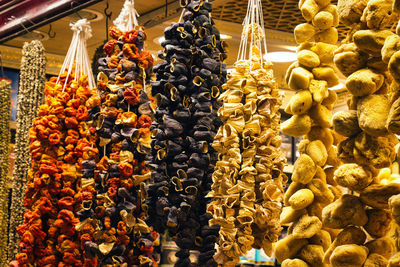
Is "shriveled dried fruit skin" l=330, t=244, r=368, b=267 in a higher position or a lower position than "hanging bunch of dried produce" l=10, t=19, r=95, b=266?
higher

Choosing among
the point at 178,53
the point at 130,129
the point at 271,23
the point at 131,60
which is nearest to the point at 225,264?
the point at 130,129

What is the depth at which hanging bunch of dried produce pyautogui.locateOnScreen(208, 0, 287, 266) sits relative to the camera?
1507mm

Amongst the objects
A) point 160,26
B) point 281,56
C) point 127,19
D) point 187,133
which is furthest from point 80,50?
point 281,56

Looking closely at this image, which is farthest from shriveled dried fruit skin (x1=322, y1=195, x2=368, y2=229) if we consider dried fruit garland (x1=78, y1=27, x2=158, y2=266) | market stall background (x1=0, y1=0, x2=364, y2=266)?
market stall background (x1=0, y1=0, x2=364, y2=266)

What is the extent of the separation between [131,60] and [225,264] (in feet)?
2.87

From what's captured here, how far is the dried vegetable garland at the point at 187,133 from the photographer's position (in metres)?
1.60

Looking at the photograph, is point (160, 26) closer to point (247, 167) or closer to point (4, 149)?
point (4, 149)

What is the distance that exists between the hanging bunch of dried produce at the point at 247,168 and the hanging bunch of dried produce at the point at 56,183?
0.82 meters

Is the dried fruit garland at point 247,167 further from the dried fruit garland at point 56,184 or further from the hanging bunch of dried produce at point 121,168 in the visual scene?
the dried fruit garland at point 56,184

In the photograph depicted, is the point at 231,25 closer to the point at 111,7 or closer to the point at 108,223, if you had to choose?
the point at 111,7

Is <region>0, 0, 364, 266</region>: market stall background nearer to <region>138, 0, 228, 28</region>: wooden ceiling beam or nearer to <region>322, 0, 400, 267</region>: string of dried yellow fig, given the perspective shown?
<region>138, 0, 228, 28</region>: wooden ceiling beam

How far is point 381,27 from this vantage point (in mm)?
957

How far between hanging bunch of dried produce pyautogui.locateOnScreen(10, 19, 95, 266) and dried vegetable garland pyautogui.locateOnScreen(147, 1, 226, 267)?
592 millimetres

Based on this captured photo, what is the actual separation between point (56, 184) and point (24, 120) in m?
0.61
